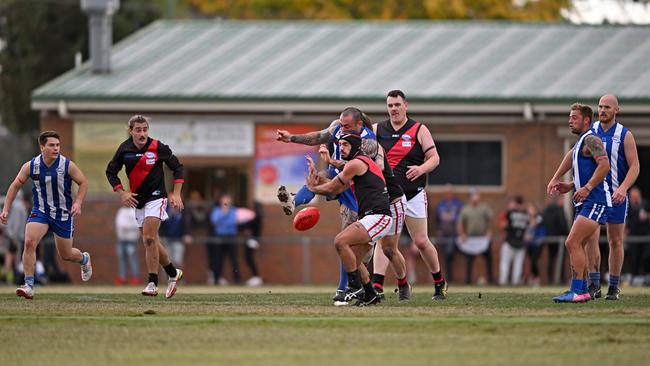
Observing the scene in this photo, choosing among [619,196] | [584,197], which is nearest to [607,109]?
[619,196]

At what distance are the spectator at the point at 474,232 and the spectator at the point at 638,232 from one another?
2.81m

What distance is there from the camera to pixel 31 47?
44.1 m

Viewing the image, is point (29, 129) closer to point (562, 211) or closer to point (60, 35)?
point (60, 35)

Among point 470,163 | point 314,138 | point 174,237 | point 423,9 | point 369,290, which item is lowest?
point 369,290

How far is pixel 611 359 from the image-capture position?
11.1 meters

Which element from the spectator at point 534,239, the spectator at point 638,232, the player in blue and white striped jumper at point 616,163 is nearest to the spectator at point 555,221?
the spectator at point 534,239

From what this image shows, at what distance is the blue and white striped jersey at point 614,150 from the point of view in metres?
15.7

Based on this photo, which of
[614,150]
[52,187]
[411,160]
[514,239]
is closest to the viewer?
[614,150]

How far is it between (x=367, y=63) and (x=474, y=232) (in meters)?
5.13

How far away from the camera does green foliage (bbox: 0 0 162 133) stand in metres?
44.0

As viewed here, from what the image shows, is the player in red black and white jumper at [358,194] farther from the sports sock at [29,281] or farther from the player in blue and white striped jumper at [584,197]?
the sports sock at [29,281]

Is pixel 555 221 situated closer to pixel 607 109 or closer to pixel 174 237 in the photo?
pixel 174 237

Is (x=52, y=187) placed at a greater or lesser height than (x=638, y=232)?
greater

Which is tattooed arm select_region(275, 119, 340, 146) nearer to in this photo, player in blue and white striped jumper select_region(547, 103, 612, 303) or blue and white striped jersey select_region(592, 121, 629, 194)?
player in blue and white striped jumper select_region(547, 103, 612, 303)
